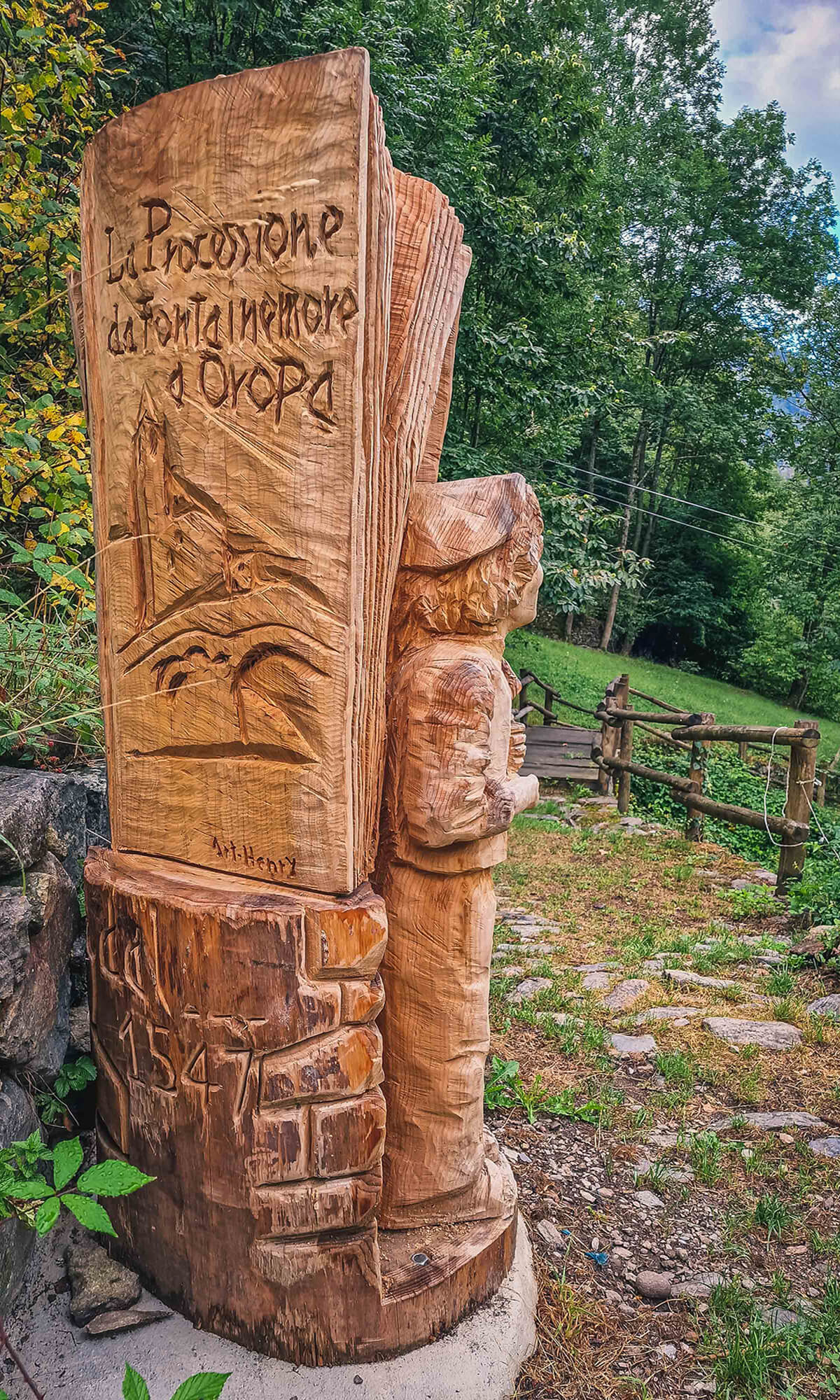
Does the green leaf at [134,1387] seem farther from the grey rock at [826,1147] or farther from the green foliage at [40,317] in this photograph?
the grey rock at [826,1147]

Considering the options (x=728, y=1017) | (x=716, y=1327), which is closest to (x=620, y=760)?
(x=728, y=1017)

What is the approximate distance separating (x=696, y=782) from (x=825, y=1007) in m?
3.50

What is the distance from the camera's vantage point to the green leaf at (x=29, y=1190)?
1418 mm

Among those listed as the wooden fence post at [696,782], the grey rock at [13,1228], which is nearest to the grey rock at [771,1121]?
the grey rock at [13,1228]

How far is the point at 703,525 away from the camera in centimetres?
2095

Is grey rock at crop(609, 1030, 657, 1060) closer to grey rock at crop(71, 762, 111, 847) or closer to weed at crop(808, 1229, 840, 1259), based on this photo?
weed at crop(808, 1229, 840, 1259)

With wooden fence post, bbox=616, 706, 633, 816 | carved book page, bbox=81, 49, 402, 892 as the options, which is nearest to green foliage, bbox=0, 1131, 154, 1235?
carved book page, bbox=81, 49, 402, 892

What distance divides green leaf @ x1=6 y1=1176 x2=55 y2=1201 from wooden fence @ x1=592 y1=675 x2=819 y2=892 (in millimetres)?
4952

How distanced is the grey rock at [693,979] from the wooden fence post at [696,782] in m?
2.90

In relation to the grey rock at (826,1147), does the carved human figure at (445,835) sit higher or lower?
higher

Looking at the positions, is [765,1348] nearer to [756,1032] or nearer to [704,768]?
[756,1032]

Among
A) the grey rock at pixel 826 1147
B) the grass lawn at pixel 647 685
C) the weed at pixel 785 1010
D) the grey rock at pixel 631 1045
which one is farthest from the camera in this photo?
the grass lawn at pixel 647 685

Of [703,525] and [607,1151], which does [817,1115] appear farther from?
[703,525]

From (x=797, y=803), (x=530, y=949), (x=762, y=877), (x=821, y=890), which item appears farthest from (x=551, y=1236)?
(x=762, y=877)
